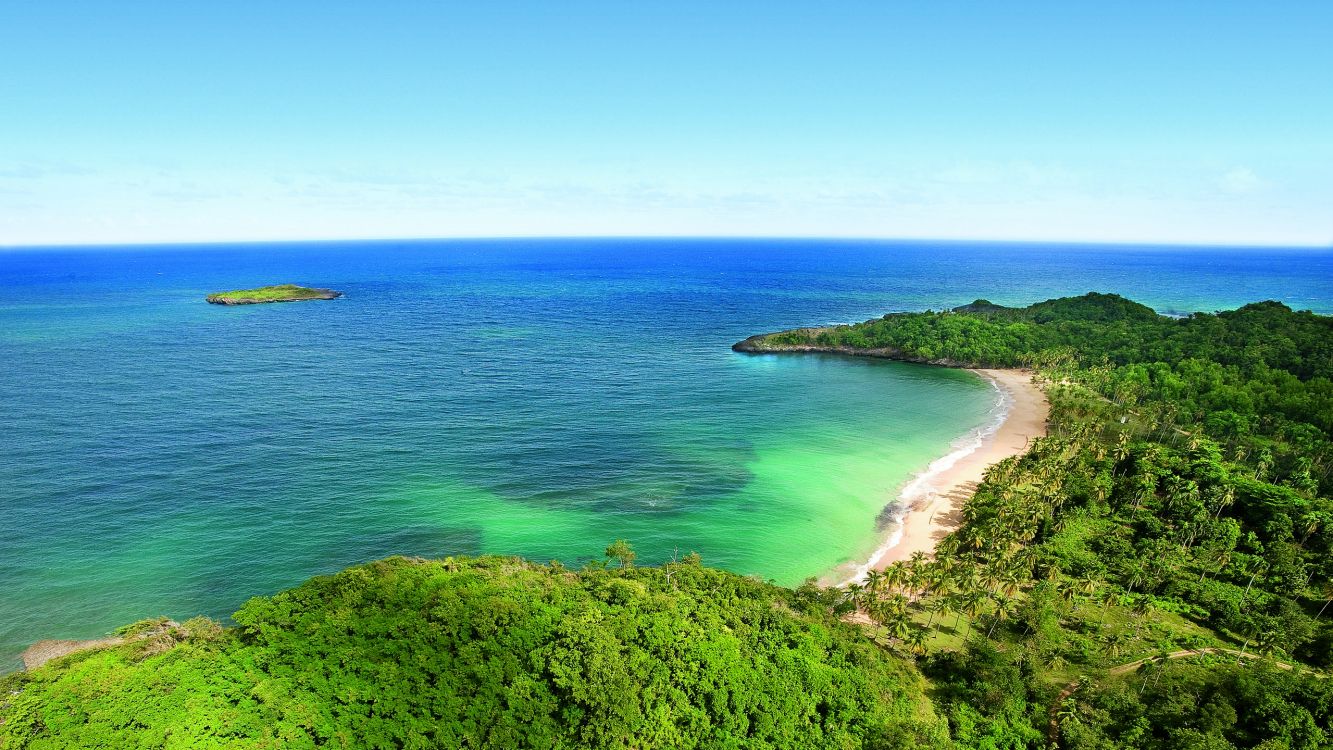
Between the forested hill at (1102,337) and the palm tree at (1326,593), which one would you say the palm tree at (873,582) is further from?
the forested hill at (1102,337)

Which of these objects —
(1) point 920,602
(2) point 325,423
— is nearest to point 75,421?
(2) point 325,423

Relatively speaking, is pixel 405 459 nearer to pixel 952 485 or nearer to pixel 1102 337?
pixel 952 485

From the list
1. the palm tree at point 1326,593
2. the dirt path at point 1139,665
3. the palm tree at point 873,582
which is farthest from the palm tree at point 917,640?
the palm tree at point 1326,593

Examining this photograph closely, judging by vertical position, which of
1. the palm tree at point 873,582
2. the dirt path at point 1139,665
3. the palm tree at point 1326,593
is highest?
the palm tree at point 873,582

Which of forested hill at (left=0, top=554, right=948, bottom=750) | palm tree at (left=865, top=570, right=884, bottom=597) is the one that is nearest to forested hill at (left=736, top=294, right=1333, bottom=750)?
palm tree at (left=865, top=570, right=884, bottom=597)

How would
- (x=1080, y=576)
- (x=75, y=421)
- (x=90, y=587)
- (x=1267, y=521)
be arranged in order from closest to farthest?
(x=90, y=587), (x=1080, y=576), (x=1267, y=521), (x=75, y=421)

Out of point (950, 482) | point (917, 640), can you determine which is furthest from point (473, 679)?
point (950, 482)

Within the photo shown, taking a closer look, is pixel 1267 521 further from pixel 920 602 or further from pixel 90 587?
pixel 90 587
